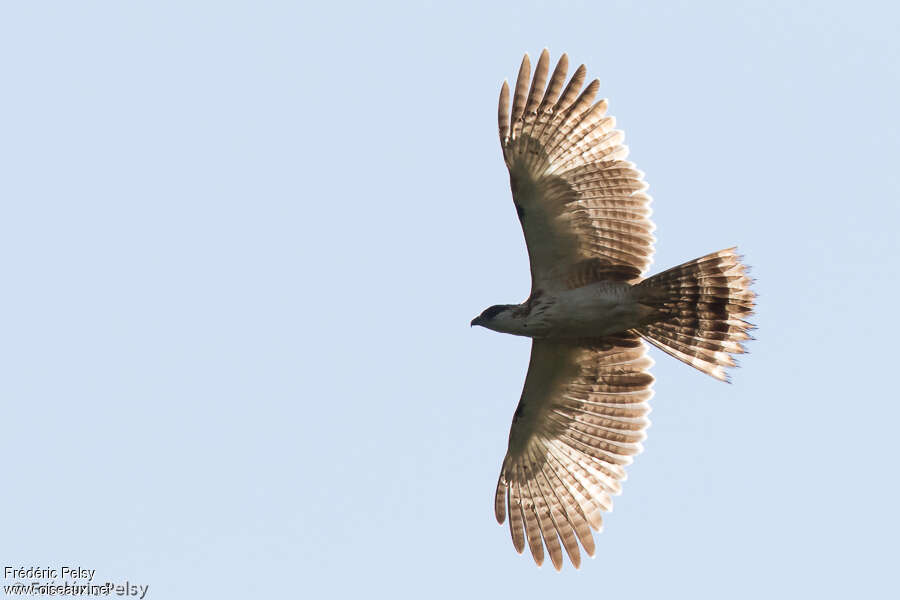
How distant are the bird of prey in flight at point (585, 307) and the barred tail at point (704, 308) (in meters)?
0.01

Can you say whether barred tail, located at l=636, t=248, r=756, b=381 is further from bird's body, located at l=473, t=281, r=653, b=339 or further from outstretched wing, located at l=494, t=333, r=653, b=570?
outstretched wing, located at l=494, t=333, r=653, b=570

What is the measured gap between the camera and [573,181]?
1370 centimetres

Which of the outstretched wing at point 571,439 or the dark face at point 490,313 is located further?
the outstretched wing at point 571,439

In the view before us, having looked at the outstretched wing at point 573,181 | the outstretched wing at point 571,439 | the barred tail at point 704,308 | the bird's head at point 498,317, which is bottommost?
the outstretched wing at point 571,439

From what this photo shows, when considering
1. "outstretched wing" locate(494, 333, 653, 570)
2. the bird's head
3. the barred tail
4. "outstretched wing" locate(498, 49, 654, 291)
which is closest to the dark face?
the bird's head

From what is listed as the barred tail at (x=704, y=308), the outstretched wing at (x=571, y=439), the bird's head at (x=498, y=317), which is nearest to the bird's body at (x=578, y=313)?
the bird's head at (x=498, y=317)

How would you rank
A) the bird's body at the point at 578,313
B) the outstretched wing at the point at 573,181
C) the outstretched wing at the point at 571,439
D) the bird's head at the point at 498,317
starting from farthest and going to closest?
the outstretched wing at the point at 571,439 < the bird's head at the point at 498,317 < the bird's body at the point at 578,313 < the outstretched wing at the point at 573,181

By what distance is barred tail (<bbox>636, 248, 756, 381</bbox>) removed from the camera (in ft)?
44.8

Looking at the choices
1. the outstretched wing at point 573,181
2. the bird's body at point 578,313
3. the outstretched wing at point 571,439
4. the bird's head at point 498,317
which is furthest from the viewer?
the outstretched wing at point 571,439

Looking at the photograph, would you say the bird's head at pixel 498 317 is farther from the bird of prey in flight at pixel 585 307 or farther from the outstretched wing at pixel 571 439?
the outstretched wing at pixel 571 439

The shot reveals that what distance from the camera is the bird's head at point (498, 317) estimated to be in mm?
14078

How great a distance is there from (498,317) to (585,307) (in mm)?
922

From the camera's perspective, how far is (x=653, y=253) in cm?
1398

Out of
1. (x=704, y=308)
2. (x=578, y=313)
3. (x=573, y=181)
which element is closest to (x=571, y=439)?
(x=578, y=313)
